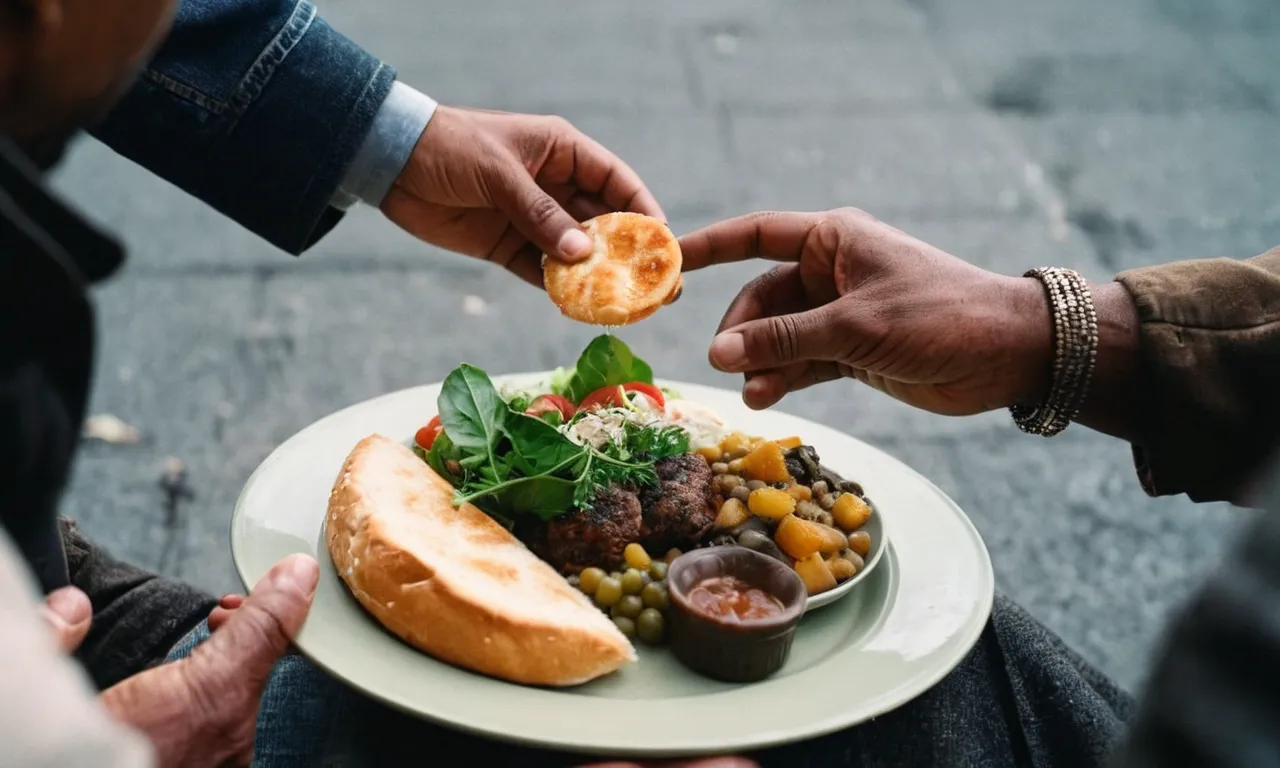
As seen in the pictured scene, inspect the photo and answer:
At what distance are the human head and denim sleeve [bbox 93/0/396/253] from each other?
148 centimetres

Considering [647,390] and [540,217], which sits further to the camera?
[647,390]

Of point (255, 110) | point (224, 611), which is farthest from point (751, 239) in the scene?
point (224, 611)

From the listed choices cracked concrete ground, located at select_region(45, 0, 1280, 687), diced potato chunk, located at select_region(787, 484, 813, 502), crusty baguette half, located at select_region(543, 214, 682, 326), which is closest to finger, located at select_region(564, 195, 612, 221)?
crusty baguette half, located at select_region(543, 214, 682, 326)

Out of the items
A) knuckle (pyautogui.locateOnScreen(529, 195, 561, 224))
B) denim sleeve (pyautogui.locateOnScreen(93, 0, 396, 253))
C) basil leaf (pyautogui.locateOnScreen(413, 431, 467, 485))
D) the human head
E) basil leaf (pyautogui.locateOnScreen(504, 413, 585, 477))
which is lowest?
basil leaf (pyautogui.locateOnScreen(413, 431, 467, 485))

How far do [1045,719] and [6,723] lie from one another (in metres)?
2.04

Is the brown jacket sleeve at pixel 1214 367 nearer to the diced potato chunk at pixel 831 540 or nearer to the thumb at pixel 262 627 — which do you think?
the diced potato chunk at pixel 831 540

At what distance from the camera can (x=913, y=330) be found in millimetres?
2613

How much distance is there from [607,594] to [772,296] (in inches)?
43.4

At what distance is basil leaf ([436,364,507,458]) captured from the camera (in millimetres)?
2639

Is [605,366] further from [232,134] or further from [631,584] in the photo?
[232,134]

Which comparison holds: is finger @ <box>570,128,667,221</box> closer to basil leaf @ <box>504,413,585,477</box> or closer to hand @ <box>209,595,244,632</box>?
basil leaf @ <box>504,413,585,477</box>

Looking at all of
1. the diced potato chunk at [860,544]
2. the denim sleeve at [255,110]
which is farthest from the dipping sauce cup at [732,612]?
the denim sleeve at [255,110]

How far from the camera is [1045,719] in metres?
2.45

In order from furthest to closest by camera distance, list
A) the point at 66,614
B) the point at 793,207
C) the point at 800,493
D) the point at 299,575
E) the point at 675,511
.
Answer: the point at 793,207 < the point at 800,493 < the point at 675,511 < the point at 299,575 < the point at 66,614
